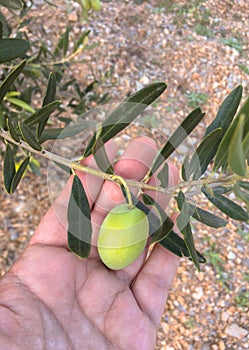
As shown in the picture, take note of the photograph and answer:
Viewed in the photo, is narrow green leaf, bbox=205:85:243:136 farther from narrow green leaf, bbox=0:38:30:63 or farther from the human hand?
narrow green leaf, bbox=0:38:30:63

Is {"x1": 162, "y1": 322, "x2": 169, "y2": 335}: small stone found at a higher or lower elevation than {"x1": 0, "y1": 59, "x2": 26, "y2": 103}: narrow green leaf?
lower

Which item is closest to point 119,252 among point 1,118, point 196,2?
point 1,118

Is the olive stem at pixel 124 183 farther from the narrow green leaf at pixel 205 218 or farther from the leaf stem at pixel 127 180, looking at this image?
the narrow green leaf at pixel 205 218

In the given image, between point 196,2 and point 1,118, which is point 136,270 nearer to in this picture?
point 1,118

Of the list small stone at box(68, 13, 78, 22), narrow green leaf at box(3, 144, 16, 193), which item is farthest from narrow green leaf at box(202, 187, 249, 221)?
small stone at box(68, 13, 78, 22)

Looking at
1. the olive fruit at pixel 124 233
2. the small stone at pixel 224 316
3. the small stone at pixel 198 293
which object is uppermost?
the olive fruit at pixel 124 233

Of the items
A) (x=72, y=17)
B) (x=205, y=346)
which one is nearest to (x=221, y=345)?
(x=205, y=346)

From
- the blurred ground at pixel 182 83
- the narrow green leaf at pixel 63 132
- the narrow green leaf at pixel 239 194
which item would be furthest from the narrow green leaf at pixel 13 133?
the blurred ground at pixel 182 83
